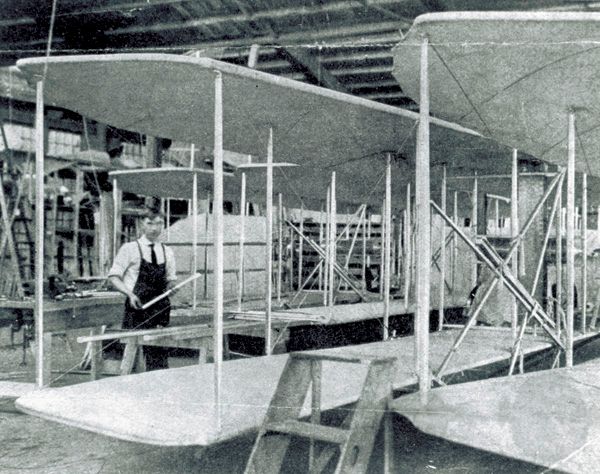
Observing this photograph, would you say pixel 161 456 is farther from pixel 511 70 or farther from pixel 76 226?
pixel 76 226

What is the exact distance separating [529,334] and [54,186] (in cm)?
1539

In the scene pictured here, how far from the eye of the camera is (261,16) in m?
9.55

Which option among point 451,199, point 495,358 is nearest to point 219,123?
point 495,358

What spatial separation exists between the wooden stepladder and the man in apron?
10.6ft

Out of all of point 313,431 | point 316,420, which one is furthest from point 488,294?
point 313,431

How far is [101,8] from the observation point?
9.66 metres

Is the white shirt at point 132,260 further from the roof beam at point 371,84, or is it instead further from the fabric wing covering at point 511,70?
the roof beam at point 371,84

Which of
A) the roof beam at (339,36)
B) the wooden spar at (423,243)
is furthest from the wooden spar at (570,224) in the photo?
the roof beam at (339,36)

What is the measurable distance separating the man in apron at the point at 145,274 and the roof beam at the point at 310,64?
425 centimetres

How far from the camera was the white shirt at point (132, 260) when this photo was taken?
7.15m

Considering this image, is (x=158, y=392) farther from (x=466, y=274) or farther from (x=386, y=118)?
(x=466, y=274)

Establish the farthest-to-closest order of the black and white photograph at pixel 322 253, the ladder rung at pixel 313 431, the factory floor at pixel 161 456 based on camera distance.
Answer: the factory floor at pixel 161 456, the black and white photograph at pixel 322 253, the ladder rung at pixel 313 431

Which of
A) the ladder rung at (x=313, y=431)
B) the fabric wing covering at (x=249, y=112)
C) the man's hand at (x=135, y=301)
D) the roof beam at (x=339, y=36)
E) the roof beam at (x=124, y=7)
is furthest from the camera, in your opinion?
the roof beam at (x=339, y=36)

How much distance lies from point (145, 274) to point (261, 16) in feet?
14.3
